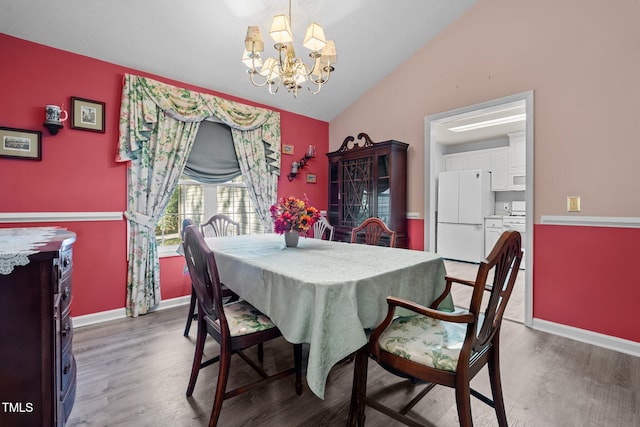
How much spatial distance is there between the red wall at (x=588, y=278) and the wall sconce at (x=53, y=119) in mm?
4166

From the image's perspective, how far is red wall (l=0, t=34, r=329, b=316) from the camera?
237cm

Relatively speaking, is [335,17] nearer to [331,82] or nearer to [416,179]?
[331,82]

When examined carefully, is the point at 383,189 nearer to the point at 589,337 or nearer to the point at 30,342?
the point at 589,337

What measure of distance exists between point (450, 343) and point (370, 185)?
2.63 m

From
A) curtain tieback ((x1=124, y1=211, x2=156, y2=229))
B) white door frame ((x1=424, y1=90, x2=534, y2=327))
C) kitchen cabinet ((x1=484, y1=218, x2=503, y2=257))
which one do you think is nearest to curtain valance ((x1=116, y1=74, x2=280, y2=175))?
curtain tieback ((x1=124, y1=211, x2=156, y2=229))

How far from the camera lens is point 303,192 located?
4336 millimetres

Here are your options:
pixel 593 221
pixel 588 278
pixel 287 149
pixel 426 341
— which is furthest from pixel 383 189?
pixel 426 341

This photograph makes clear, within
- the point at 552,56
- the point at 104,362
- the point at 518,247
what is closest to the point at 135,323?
the point at 104,362

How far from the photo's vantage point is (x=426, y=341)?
1283mm

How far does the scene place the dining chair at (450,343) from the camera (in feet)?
3.59

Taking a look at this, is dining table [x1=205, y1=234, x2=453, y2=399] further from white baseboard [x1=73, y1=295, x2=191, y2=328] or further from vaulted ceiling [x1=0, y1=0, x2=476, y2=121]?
vaulted ceiling [x1=0, y1=0, x2=476, y2=121]

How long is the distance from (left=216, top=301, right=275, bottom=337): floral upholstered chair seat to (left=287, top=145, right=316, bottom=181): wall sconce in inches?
103

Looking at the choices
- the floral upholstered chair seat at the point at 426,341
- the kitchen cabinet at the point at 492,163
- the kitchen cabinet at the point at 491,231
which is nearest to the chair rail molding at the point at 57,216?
the floral upholstered chair seat at the point at 426,341

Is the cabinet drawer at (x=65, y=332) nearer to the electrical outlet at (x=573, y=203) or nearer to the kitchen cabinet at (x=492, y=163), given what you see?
the electrical outlet at (x=573, y=203)
